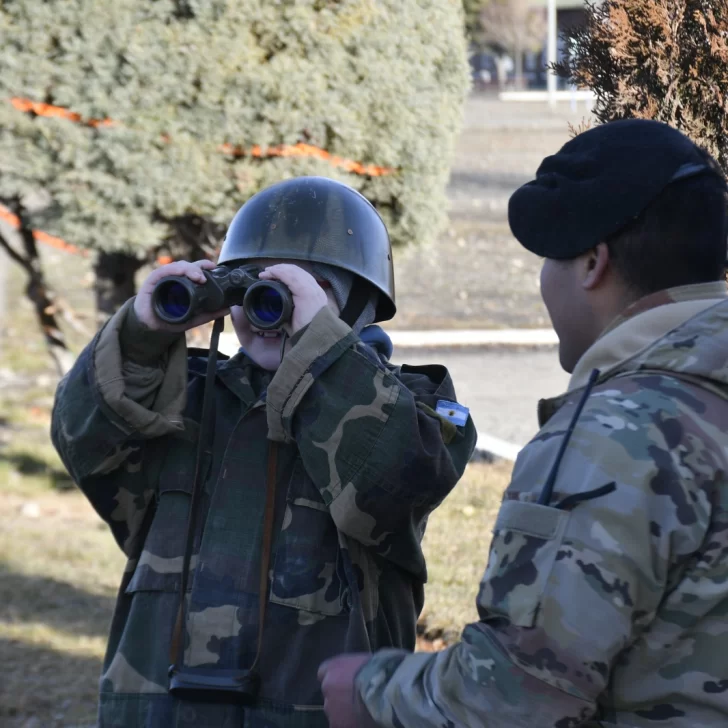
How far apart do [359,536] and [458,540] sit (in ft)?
11.9

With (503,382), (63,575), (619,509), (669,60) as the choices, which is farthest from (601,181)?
(503,382)

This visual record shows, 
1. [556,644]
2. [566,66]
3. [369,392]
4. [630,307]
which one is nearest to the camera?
[556,644]

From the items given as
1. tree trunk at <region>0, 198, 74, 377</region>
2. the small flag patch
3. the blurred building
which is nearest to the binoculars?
the small flag patch

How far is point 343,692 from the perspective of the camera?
1.75m

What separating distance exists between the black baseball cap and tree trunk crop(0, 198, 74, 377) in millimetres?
5645

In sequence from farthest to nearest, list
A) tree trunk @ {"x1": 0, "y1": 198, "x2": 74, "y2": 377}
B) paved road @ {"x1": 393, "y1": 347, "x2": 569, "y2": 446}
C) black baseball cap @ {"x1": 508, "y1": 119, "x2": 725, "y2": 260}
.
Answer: paved road @ {"x1": 393, "y1": 347, "x2": 569, "y2": 446}
tree trunk @ {"x1": 0, "y1": 198, "x2": 74, "y2": 377}
black baseball cap @ {"x1": 508, "y1": 119, "x2": 725, "y2": 260}

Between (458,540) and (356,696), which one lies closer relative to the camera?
(356,696)

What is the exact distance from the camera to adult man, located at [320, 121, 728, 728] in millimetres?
1538

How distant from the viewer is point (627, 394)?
160cm

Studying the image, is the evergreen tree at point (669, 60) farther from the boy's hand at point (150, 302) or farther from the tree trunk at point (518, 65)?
the tree trunk at point (518, 65)

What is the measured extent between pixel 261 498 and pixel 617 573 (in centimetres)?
106

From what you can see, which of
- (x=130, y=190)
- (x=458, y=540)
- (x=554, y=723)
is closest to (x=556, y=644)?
(x=554, y=723)

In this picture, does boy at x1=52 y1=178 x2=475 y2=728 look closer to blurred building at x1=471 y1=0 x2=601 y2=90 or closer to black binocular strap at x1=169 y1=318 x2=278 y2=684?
black binocular strap at x1=169 y1=318 x2=278 y2=684

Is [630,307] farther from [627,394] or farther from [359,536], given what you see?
[359,536]
